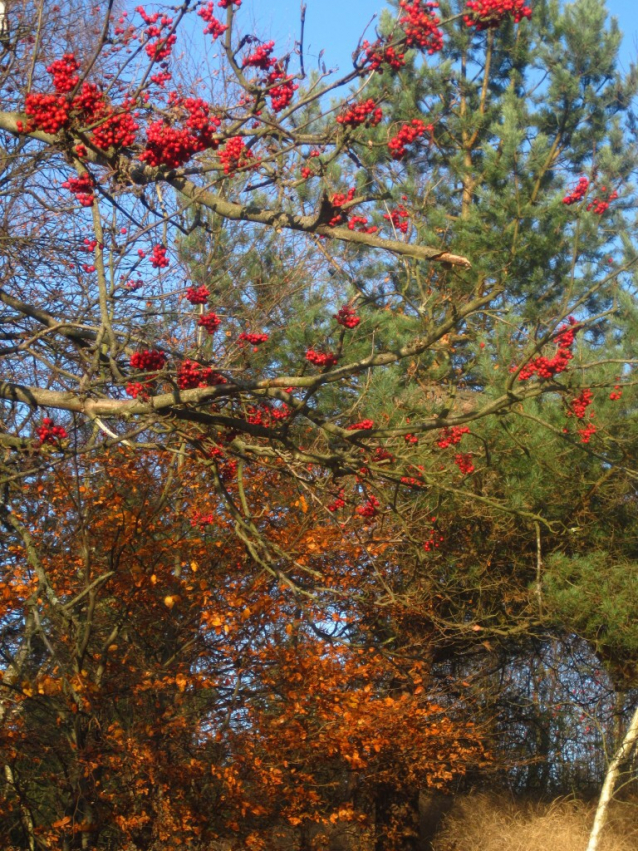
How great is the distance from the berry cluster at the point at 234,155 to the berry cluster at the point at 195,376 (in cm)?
86

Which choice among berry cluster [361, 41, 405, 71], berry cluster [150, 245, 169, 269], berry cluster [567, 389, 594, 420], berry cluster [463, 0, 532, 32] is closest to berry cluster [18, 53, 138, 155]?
berry cluster [150, 245, 169, 269]

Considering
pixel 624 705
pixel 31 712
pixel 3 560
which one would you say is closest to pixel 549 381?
pixel 31 712

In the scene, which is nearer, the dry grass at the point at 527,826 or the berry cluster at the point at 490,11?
the berry cluster at the point at 490,11

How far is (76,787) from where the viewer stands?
16.8 feet

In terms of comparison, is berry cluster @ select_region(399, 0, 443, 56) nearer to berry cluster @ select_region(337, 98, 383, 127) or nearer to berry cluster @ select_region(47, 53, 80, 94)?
berry cluster @ select_region(337, 98, 383, 127)

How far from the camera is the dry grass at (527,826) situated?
9.28 m

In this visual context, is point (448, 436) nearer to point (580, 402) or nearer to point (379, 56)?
point (580, 402)

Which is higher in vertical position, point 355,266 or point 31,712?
point 355,266

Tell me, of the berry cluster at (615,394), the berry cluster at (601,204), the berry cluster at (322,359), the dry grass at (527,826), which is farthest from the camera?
the dry grass at (527,826)

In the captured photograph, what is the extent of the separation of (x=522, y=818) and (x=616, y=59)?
8.71m

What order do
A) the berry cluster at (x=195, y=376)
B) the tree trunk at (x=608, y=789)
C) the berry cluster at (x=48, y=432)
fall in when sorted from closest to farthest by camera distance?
the berry cluster at (x=195, y=376) → the berry cluster at (x=48, y=432) → the tree trunk at (x=608, y=789)

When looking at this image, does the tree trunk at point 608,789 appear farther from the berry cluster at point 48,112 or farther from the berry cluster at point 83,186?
the berry cluster at point 48,112

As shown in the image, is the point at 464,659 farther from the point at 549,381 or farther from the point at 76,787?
the point at 549,381

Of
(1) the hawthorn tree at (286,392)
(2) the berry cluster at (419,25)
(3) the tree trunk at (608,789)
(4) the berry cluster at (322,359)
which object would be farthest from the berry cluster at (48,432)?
(3) the tree trunk at (608,789)
